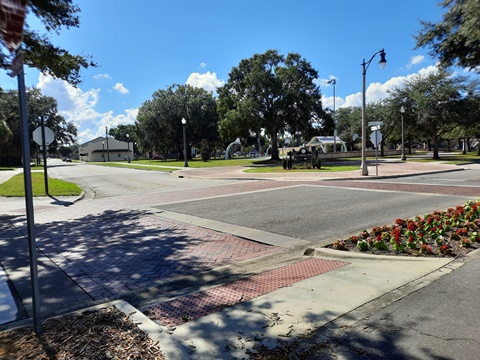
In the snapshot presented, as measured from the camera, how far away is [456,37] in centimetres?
861

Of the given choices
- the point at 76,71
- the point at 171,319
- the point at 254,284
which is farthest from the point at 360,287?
the point at 76,71

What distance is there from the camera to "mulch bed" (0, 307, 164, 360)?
2809 millimetres

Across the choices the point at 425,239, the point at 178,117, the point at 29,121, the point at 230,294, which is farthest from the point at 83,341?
the point at 29,121

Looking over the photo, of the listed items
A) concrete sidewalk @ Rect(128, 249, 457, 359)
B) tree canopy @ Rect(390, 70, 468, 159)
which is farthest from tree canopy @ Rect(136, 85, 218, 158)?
concrete sidewalk @ Rect(128, 249, 457, 359)

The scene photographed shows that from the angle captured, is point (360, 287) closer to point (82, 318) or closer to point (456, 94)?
point (82, 318)

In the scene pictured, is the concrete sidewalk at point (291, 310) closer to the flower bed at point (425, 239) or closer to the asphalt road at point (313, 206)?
the flower bed at point (425, 239)

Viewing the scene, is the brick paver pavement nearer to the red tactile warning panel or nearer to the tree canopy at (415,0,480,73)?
the red tactile warning panel

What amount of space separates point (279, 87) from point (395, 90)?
16519 millimetres

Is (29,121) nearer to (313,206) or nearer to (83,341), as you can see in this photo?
(313,206)

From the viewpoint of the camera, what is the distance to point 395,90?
43156mm

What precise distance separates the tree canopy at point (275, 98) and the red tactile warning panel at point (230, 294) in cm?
3227

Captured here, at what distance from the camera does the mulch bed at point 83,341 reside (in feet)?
9.21

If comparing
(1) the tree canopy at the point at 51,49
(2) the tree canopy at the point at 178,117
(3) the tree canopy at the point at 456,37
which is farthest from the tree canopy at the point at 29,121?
(3) the tree canopy at the point at 456,37

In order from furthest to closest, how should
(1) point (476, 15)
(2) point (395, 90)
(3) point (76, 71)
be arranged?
(2) point (395, 90) → (3) point (76, 71) → (1) point (476, 15)
